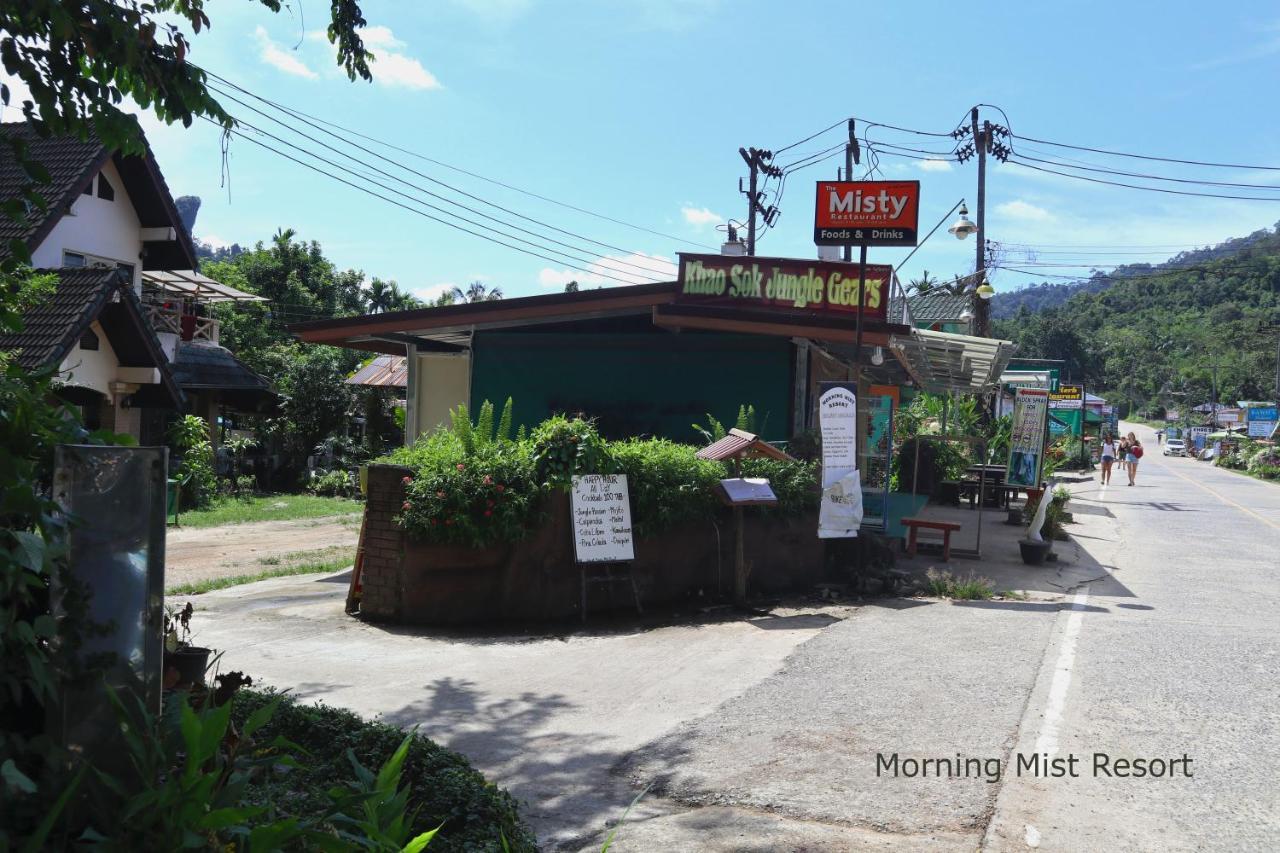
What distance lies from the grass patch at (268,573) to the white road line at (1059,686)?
8790mm

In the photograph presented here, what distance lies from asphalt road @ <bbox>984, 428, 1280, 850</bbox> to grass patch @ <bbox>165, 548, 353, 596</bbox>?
885 cm

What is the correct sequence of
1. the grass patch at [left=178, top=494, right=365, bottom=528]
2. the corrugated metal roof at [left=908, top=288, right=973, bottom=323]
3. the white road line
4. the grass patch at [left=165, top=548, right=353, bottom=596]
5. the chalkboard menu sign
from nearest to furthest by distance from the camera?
the white road line → the chalkboard menu sign → the grass patch at [left=165, top=548, right=353, bottom=596] → the grass patch at [left=178, top=494, right=365, bottom=528] → the corrugated metal roof at [left=908, top=288, right=973, bottom=323]

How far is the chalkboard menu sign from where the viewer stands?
9.84 metres

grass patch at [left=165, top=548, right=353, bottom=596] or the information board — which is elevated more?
the information board

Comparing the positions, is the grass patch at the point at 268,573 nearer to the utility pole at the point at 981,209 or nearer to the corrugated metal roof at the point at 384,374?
the corrugated metal roof at the point at 384,374

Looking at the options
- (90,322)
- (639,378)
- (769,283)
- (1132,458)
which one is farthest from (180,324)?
(1132,458)

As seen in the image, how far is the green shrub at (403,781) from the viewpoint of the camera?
3.74m

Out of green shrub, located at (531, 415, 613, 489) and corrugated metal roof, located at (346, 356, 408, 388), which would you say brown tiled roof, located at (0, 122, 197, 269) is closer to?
corrugated metal roof, located at (346, 356, 408, 388)

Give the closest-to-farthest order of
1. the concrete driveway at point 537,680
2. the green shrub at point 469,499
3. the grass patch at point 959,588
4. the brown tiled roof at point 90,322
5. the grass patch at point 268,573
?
the concrete driveway at point 537,680 < the green shrub at point 469,499 < the grass patch at point 959,588 < the grass patch at point 268,573 < the brown tiled roof at point 90,322

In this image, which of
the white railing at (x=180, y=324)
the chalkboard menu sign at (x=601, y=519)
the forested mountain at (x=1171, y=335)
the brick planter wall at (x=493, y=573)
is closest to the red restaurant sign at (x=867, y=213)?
the brick planter wall at (x=493, y=573)

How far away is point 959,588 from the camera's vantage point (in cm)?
1091

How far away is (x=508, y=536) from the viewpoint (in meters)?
9.50

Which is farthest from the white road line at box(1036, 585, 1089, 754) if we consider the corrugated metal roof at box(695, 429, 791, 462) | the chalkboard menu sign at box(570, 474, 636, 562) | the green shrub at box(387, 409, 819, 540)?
the chalkboard menu sign at box(570, 474, 636, 562)

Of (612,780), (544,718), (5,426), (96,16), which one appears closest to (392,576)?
(544,718)
